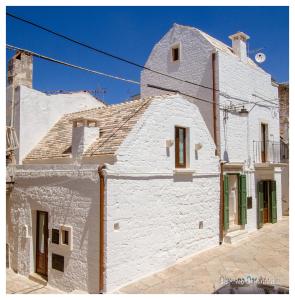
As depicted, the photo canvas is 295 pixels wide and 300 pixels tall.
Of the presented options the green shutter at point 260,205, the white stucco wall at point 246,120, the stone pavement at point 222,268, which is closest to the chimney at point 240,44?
the white stucco wall at point 246,120

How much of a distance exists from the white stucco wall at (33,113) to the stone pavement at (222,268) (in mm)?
6924

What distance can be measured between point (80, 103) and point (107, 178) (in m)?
7.26

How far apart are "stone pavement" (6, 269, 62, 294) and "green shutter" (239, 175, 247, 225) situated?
828cm

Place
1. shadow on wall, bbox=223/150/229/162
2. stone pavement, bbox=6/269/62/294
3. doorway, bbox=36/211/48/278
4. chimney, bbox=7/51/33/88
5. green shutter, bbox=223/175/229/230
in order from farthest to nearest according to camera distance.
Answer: shadow on wall, bbox=223/150/229/162 → green shutter, bbox=223/175/229/230 → chimney, bbox=7/51/33/88 → doorway, bbox=36/211/48/278 → stone pavement, bbox=6/269/62/294

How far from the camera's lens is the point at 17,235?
1093 centimetres

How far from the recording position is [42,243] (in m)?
10.3

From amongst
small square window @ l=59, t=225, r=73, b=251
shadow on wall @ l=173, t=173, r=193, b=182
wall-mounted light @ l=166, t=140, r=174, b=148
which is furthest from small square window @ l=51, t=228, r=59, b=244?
wall-mounted light @ l=166, t=140, r=174, b=148

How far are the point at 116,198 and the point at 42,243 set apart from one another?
12.1 feet

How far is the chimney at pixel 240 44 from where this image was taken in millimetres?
15959

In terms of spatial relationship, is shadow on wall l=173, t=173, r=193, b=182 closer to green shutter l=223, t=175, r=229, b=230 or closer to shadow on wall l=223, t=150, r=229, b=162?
green shutter l=223, t=175, r=229, b=230

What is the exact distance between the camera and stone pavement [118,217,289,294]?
8406 mm

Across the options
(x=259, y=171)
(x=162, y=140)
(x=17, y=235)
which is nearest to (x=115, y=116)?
(x=162, y=140)

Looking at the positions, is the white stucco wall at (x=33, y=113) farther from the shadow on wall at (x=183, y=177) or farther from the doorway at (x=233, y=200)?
the doorway at (x=233, y=200)
